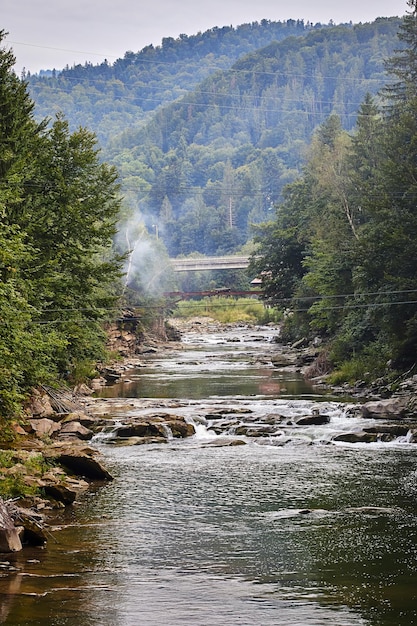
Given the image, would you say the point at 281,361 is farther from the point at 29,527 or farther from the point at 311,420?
the point at 29,527

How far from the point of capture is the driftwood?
19.0m

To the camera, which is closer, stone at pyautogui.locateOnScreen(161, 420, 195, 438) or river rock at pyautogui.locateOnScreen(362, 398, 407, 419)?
stone at pyautogui.locateOnScreen(161, 420, 195, 438)

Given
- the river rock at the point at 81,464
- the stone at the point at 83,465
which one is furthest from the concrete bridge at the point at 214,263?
the stone at the point at 83,465

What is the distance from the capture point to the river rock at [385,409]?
1453 inches

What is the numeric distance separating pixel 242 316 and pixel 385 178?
260 ft

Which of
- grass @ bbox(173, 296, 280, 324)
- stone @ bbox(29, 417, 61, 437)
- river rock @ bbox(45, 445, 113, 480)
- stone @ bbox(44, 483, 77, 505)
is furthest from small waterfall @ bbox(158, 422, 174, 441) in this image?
grass @ bbox(173, 296, 280, 324)

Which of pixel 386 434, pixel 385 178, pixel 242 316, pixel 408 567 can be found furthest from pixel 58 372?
pixel 242 316

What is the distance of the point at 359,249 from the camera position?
4738 cm

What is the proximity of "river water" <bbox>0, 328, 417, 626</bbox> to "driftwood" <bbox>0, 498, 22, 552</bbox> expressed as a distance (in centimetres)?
26

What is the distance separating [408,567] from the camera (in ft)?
60.7

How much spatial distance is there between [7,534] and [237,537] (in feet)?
17.3

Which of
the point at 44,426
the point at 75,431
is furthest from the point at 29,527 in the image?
the point at 75,431

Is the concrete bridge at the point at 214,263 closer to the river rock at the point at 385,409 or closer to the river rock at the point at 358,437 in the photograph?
the river rock at the point at 385,409

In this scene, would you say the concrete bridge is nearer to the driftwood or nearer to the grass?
the grass
